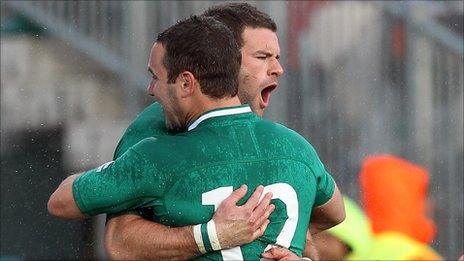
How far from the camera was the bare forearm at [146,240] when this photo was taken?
9.36 feet

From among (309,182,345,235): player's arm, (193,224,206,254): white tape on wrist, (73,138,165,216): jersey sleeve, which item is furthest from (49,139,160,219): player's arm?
(309,182,345,235): player's arm

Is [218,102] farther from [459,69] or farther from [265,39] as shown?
[459,69]

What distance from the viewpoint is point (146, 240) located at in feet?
9.50

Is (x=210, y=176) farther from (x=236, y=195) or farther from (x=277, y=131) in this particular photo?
(x=277, y=131)

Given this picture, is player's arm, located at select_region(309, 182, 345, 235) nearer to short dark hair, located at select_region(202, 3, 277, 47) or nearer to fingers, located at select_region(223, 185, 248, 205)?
fingers, located at select_region(223, 185, 248, 205)

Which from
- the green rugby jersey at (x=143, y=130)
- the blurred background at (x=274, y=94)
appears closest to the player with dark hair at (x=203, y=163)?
the green rugby jersey at (x=143, y=130)

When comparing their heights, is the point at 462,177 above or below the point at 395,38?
below

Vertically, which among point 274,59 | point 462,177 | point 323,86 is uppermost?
point 274,59

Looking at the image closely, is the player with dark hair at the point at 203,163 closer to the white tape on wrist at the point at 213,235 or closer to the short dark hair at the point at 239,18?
the white tape on wrist at the point at 213,235

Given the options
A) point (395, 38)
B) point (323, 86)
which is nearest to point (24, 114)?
point (323, 86)

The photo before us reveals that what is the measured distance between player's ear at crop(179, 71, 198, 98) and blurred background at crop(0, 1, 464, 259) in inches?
94.6

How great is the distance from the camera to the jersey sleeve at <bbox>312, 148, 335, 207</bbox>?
9.81 feet

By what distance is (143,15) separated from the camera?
17.6 feet

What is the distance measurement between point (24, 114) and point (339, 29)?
1434mm
